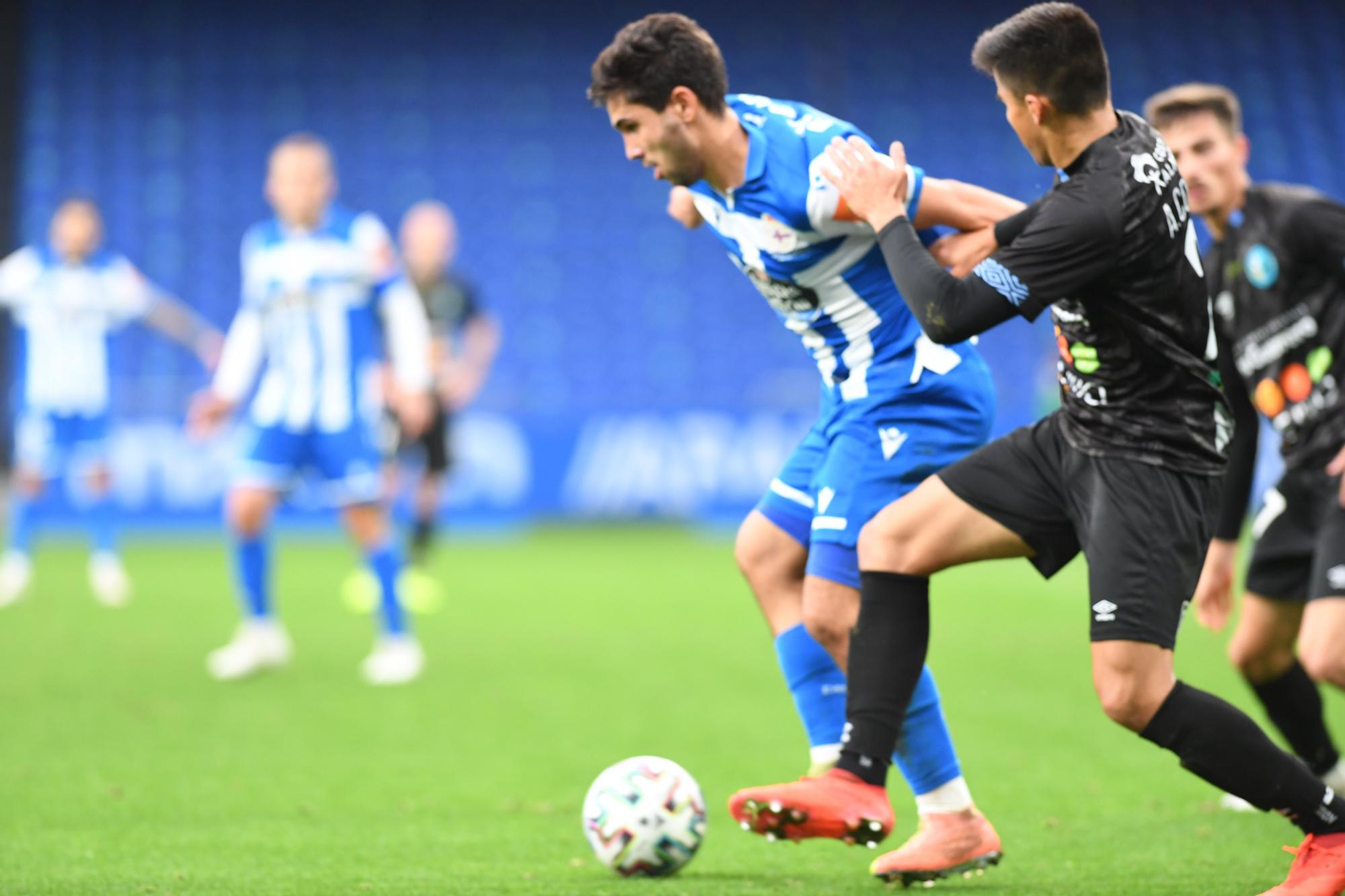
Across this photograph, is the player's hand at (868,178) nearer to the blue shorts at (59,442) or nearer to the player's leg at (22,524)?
the player's leg at (22,524)

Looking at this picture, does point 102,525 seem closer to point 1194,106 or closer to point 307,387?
point 307,387

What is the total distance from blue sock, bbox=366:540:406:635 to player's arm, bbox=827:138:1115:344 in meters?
4.60

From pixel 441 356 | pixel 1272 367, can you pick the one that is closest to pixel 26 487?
pixel 441 356

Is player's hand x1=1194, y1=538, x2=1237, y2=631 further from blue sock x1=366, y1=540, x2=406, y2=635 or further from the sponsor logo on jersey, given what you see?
blue sock x1=366, y1=540, x2=406, y2=635

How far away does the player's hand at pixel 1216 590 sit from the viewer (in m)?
4.27

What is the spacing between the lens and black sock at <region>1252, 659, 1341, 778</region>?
459 cm

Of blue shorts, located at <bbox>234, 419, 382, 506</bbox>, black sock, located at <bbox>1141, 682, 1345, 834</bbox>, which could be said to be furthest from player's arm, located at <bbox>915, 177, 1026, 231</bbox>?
blue shorts, located at <bbox>234, 419, 382, 506</bbox>

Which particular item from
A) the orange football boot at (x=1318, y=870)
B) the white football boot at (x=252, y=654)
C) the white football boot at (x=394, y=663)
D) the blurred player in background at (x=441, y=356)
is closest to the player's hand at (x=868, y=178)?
the orange football boot at (x=1318, y=870)

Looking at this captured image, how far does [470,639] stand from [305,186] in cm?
272

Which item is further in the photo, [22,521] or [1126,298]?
[22,521]

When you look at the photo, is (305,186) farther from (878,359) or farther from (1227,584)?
(1227,584)

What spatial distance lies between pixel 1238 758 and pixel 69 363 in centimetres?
964

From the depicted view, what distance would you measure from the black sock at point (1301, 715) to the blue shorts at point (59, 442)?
8634 mm

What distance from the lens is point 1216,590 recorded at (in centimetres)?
431
